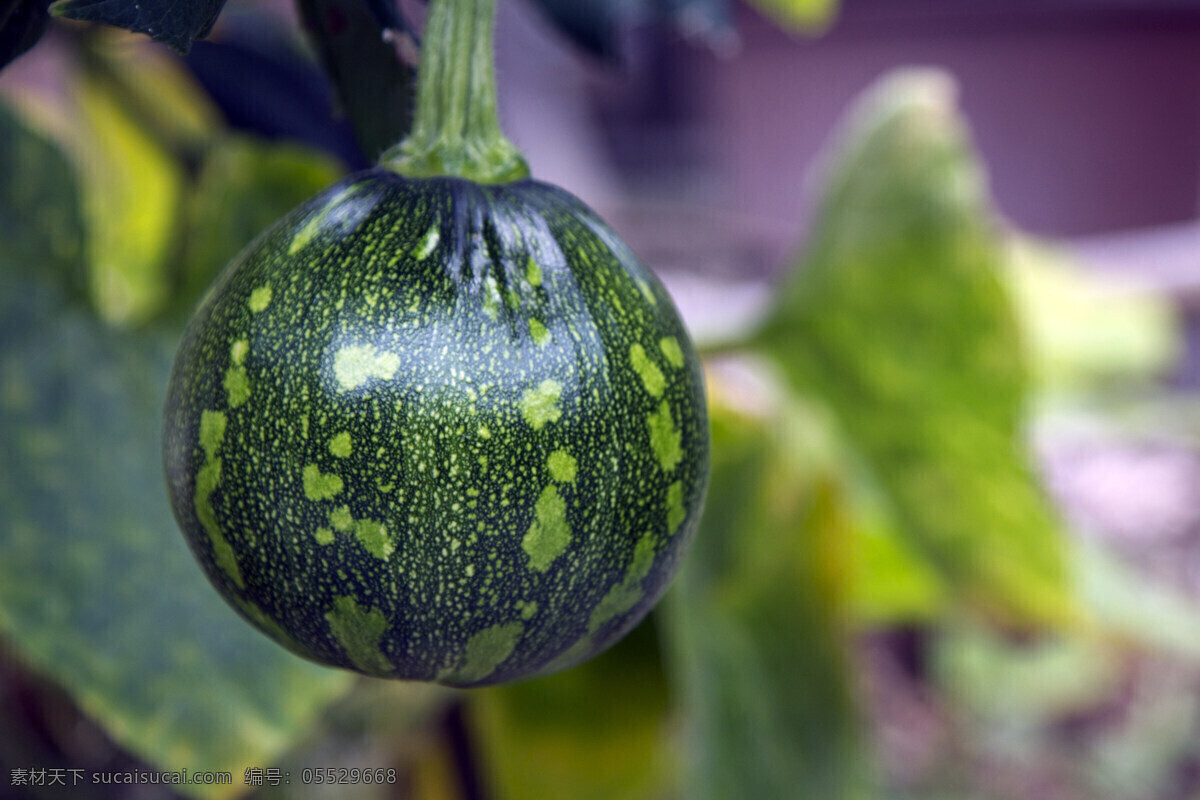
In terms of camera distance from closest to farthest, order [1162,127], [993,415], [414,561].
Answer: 1. [414,561]
2. [993,415]
3. [1162,127]

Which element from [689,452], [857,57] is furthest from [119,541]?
[857,57]

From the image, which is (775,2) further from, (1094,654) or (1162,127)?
(1162,127)

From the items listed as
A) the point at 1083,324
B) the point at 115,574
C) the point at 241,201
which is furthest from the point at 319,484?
the point at 1083,324

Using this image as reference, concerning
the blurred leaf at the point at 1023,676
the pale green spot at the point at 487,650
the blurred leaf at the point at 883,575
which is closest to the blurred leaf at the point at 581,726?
the blurred leaf at the point at 883,575

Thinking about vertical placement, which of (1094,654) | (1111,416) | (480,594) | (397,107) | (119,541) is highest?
(397,107)

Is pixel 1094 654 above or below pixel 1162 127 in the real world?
below

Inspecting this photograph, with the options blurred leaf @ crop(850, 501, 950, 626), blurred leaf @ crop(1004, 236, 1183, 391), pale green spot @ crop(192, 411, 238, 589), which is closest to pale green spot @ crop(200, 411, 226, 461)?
pale green spot @ crop(192, 411, 238, 589)
